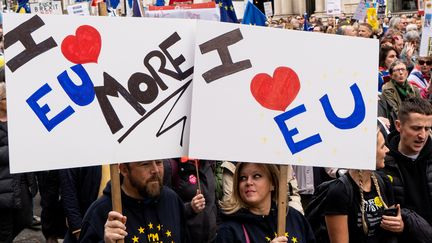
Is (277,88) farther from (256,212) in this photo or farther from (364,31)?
(364,31)

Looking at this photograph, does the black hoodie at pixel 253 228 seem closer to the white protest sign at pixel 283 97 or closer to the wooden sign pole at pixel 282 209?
the wooden sign pole at pixel 282 209

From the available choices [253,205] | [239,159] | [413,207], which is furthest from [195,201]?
[413,207]

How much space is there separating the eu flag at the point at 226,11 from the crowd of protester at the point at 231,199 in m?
2.05

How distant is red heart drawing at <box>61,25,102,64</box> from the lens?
3182 mm

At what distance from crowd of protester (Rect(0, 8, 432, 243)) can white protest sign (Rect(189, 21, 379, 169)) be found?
1.02ft

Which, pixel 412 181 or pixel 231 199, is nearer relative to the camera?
pixel 231 199

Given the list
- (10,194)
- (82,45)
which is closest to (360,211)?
(82,45)

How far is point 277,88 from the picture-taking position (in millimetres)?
3389

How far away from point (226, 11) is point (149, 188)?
4.55m

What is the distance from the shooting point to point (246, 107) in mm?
3346

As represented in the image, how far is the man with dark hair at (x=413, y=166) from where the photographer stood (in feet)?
14.4

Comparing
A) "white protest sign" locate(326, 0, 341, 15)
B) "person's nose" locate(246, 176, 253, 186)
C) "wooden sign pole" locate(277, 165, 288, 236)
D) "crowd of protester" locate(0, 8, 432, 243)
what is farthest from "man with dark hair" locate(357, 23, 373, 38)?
"wooden sign pole" locate(277, 165, 288, 236)

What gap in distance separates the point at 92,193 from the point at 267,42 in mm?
2344

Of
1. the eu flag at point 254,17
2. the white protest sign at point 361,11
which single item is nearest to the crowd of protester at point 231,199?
the eu flag at point 254,17
